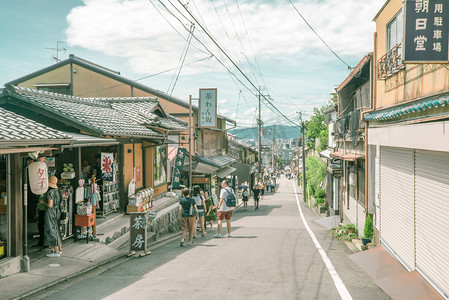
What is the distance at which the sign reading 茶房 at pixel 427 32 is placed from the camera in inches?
254

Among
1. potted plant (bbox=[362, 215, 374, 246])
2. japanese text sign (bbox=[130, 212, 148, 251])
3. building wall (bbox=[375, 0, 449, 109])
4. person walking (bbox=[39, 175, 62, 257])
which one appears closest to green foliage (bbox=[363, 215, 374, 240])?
potted plant (bbox=[362, 215, 374, 246])

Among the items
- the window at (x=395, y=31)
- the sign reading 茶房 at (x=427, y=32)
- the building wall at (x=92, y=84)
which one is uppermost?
the building wall at (x=92, y=84)

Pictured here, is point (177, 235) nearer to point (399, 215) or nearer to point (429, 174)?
point (399, 215)

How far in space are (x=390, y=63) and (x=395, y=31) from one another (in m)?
0.97

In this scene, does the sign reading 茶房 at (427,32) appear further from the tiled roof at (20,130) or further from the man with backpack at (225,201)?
the man with backpack at (225,201)

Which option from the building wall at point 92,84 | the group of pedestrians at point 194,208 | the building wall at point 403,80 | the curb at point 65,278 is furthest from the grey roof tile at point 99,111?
the building wall at point 403,80

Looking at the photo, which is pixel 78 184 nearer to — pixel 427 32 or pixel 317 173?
pixel 427 32

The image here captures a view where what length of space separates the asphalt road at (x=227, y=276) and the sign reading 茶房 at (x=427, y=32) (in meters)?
4.38

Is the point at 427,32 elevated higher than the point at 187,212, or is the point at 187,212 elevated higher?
the point at 427,32

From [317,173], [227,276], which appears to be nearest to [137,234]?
[227,276]

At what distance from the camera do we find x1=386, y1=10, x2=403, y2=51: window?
10008mm

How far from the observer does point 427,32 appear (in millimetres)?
6547

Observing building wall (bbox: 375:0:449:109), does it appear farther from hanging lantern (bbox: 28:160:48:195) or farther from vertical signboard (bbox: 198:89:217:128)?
vertical signboard (bbox: 198:89:217:128)

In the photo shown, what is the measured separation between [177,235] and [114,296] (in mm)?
8720
